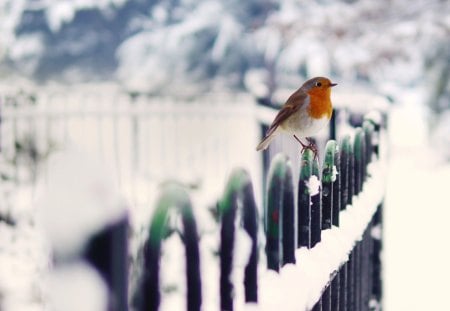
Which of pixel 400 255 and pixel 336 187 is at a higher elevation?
pixel 336 187

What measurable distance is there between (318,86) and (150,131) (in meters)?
8.30

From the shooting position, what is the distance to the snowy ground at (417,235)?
4273 millimetres

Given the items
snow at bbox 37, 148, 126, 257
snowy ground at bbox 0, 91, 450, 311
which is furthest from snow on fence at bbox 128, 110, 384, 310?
snowy ground at bbox 0, 91, 450, 311

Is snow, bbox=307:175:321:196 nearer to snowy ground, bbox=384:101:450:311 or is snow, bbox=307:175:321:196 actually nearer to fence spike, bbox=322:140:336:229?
fence spike, bbox=322:140:336:229

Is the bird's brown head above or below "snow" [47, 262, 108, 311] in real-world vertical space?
above

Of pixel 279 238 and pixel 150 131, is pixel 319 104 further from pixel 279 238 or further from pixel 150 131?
pixel 150 131

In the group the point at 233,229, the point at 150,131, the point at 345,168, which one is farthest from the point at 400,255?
the point at 150,131

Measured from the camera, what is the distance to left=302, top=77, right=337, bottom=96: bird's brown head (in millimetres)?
2312

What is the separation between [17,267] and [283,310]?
340 centimetres

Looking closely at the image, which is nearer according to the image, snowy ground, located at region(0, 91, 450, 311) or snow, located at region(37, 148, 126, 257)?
snow, located at region(37, 148, 126, 257)

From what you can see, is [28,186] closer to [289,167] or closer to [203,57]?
[289,167]

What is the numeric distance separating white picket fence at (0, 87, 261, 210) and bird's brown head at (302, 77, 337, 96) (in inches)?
204

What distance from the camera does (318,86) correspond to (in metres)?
2.34

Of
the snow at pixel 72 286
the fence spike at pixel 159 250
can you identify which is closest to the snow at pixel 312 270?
the fence spike at pixel 159 250
